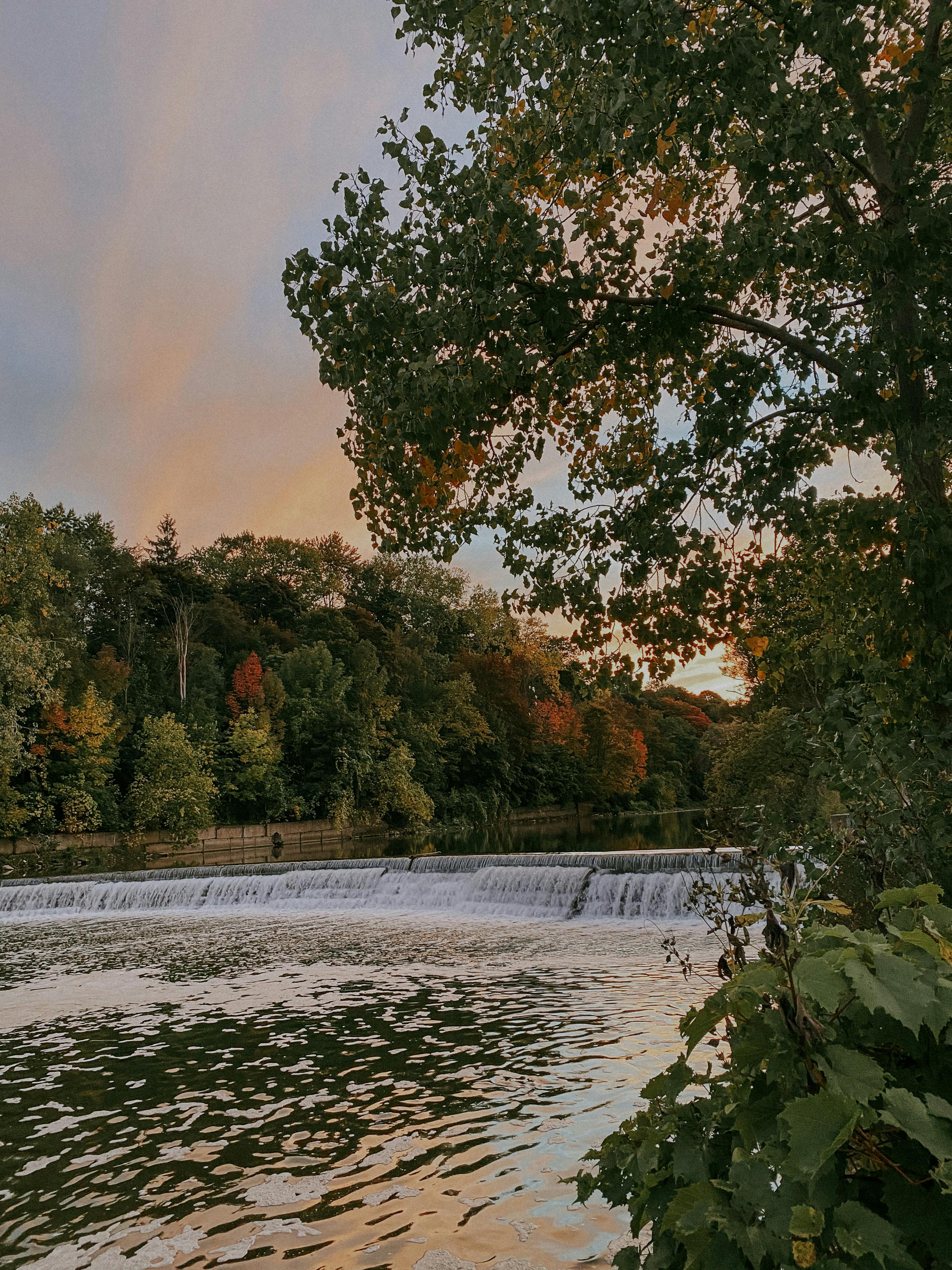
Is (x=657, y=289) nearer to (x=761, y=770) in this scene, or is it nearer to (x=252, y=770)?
(x=761, y=770)

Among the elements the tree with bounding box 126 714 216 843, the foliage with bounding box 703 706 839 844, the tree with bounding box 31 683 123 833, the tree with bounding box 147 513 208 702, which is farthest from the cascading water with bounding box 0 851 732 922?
the tree with bounding box 147 513 208 702

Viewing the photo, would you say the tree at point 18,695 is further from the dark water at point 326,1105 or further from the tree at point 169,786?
the dark water at point 326,1105

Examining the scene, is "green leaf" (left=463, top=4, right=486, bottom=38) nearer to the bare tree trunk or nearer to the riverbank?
the riverbank

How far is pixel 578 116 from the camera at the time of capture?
390cm

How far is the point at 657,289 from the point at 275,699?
120 feet

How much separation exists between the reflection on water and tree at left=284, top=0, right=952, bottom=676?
2.59 meters

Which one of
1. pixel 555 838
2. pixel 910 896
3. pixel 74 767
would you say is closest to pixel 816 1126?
pixel 910 896

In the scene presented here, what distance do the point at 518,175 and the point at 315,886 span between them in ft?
55.9

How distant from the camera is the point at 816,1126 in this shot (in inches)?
52.7

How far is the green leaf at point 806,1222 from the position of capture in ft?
4.33

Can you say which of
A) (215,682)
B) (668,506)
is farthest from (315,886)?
(215,682)

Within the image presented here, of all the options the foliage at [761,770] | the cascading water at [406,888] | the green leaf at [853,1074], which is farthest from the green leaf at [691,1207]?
the foliage at [761,770]

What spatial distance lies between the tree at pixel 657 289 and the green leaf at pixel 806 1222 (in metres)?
2.72

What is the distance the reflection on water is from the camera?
3902 millimetres
